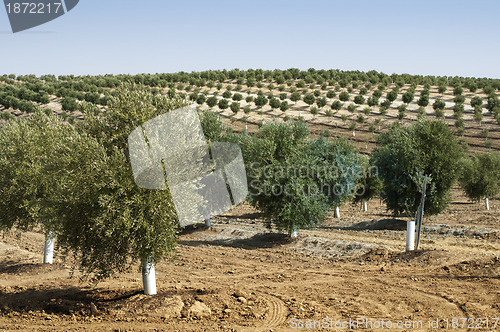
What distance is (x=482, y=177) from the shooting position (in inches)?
1777

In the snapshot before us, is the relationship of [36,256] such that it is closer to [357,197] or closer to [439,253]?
[439,253]

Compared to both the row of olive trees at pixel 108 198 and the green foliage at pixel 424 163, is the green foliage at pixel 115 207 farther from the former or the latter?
the green foliage at pixel 424 163

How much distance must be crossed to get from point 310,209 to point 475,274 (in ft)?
33.7

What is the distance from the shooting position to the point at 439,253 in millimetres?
19422

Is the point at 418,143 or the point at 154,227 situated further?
the point at 418,143

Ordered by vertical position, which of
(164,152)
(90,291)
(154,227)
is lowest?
(90,291)

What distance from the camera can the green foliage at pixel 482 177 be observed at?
4471cm

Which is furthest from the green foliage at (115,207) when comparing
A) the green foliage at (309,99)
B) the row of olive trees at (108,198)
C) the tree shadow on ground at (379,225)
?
the green foliage at (309,99)

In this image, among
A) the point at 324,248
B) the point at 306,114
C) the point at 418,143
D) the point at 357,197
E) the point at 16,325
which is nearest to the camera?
the point at 16,325

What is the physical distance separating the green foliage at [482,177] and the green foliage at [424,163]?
55.2 ft

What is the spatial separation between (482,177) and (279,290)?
36878 mm

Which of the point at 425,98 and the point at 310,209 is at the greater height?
the point at 425,98

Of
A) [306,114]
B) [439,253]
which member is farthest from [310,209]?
[306,114]

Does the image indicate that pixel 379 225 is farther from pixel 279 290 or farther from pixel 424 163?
pixel 279 290
